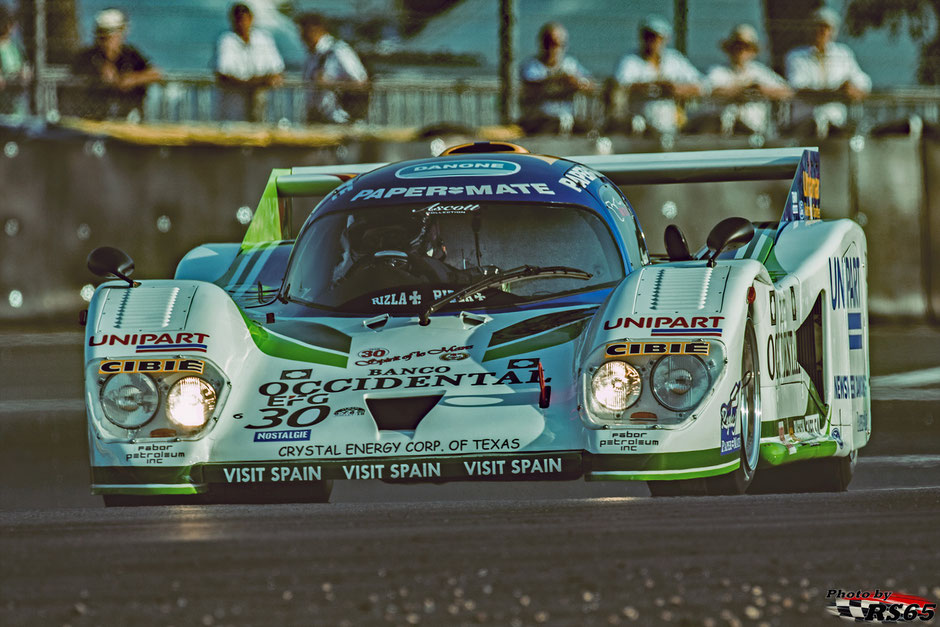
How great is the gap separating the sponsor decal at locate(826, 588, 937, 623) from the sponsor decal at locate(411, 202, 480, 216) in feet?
11.1

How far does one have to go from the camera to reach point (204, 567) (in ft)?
11.9

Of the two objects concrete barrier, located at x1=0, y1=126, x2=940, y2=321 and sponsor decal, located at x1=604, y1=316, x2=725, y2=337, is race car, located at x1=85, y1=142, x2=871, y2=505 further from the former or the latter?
concrete barrier, located at x1=0, y1=126, x2=940, y2=321

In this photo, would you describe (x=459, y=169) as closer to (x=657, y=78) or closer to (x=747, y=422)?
(x=747, y=422)

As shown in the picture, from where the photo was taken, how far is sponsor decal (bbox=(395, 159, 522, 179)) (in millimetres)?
6695

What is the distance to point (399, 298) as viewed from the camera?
614 cm

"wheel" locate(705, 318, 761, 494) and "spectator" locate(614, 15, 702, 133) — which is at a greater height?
"spectator" locate(614, 15, 702, 133)

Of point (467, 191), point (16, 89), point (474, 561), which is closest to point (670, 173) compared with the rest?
point (467, 191)

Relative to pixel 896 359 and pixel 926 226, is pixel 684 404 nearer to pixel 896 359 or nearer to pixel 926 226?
pixel 896 359

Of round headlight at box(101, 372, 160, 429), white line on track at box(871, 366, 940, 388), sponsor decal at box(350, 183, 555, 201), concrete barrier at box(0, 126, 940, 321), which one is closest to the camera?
round headlight at box(101, 372, 160, 429)

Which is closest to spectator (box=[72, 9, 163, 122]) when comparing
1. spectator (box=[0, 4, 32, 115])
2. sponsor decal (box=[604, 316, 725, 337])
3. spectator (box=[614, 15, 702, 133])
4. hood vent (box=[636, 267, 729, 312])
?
spectator (box=[0, 4, 32, 115])

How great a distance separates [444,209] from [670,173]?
57.6 inches

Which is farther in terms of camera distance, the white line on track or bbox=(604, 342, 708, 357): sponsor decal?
the white line on track

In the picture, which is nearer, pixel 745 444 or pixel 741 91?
pixel 745 444

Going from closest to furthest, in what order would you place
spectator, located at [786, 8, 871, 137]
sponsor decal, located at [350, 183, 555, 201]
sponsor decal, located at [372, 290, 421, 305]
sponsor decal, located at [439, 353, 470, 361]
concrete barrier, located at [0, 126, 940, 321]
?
sponsor decal, located at [439, 353, 470, 361] < sponsor decal, located at [372, 290, 421, 305] < sponsor decal, located at [350, 183, 555, 201] < concrete barrier, located at [0, 126, 940, 321] < spectator, located at [786, 8, 871, 137]
